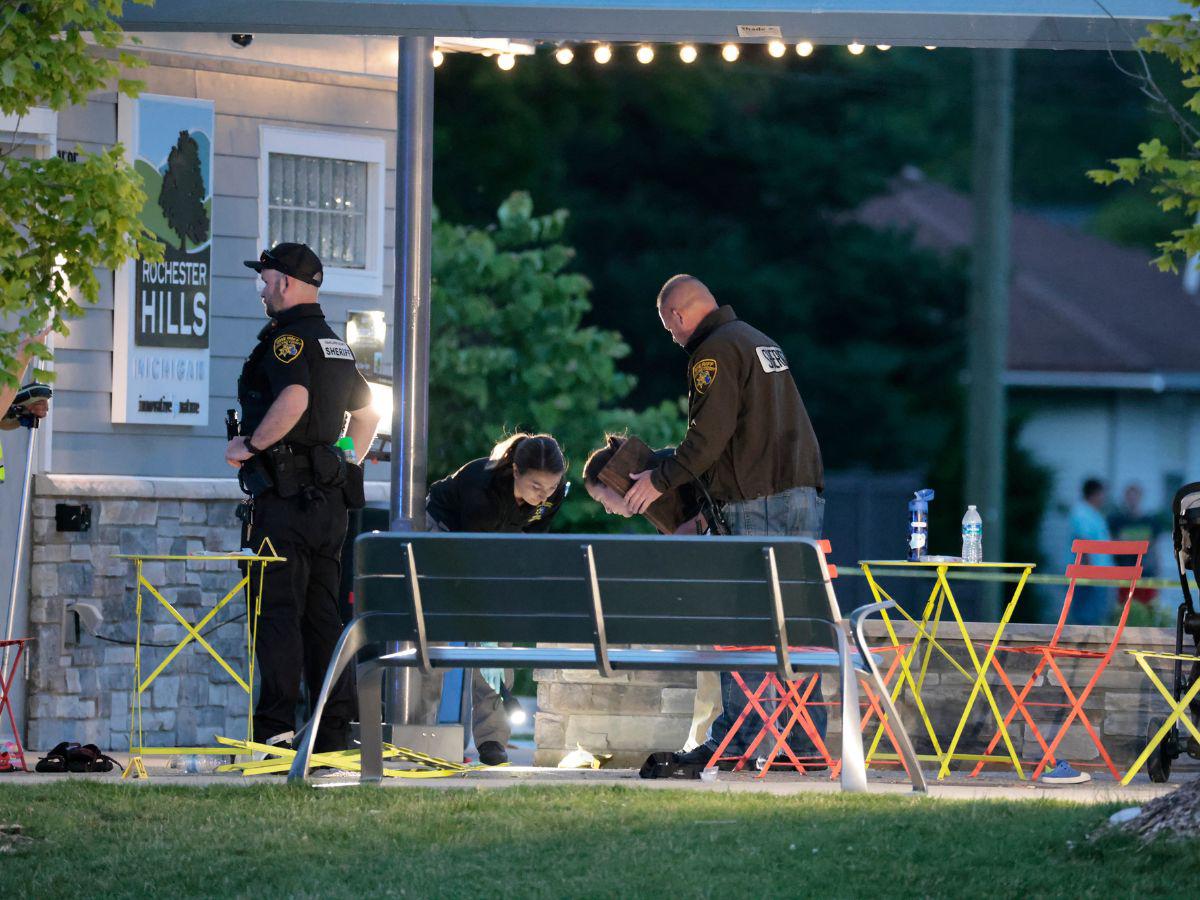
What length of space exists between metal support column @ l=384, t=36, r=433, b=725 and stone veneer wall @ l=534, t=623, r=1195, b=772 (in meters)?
0.72

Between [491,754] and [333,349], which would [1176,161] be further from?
[491,754]

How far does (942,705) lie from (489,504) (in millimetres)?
2084

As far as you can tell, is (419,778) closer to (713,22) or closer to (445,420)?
(713,22)

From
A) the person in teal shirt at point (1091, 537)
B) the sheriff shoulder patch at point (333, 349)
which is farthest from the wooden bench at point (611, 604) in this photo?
the person in teal shirt at point (1091, 537)

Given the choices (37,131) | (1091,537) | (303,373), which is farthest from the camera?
(1091,537)

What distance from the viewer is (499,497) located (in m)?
9.18

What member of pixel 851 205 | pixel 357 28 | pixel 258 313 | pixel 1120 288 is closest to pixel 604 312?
pixel 851 205

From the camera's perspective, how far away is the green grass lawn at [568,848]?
18.5ft

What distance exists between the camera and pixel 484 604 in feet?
23.3

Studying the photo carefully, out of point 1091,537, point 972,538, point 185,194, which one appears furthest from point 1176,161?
point 1091,537

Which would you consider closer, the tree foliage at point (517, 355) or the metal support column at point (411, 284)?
the metal support column at point (411, 284)

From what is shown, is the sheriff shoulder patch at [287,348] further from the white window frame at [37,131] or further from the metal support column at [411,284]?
the white window frame at [37,131]

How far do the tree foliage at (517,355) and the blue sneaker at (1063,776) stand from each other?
46.1 feet

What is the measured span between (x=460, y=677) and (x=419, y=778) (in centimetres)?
173
